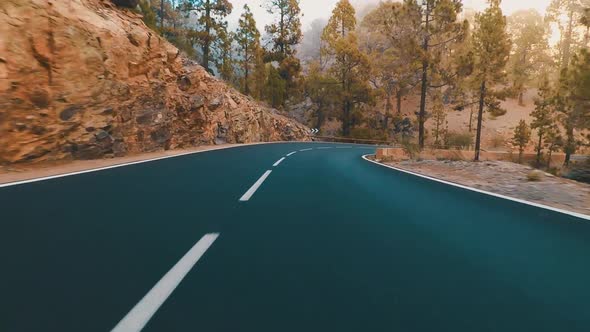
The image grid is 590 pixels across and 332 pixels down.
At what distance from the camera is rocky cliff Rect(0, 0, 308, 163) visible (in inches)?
373

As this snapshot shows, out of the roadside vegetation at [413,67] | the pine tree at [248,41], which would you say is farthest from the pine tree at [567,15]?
the pine tree at [248,41]

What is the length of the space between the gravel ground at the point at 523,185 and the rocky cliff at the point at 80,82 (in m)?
12.3

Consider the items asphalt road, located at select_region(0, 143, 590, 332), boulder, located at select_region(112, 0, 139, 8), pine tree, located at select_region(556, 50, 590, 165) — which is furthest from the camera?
pine tree, located at select_region(556, 50, 590, 165)

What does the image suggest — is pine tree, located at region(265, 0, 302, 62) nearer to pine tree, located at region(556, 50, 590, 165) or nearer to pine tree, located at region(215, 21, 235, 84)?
pine tree, located at region(215, 21, 235, 84)

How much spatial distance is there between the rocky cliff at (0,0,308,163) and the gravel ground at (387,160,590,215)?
12.3m

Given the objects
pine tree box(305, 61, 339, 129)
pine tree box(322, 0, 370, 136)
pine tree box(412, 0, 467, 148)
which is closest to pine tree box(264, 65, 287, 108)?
pine tree box(305, 61, 339, 129)

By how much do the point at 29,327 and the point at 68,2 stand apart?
47.6ft

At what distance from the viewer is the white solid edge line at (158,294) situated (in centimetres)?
199

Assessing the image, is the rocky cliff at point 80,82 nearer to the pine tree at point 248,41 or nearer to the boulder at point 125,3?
the boulder at point 125,3

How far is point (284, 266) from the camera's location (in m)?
2.92

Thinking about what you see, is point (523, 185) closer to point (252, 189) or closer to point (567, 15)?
point (252, 189)

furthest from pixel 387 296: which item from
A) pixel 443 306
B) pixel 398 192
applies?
pixel 398 192

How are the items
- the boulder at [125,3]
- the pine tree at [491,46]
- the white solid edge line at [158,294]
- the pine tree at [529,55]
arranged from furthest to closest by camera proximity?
1. the pine tree at [529,55]
2. the pine tree at [491,46]
3. the boulder at [125,3]
4. the white solid edge line at [158,294]

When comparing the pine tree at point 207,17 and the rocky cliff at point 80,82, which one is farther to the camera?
the pine tree at point 207,17
